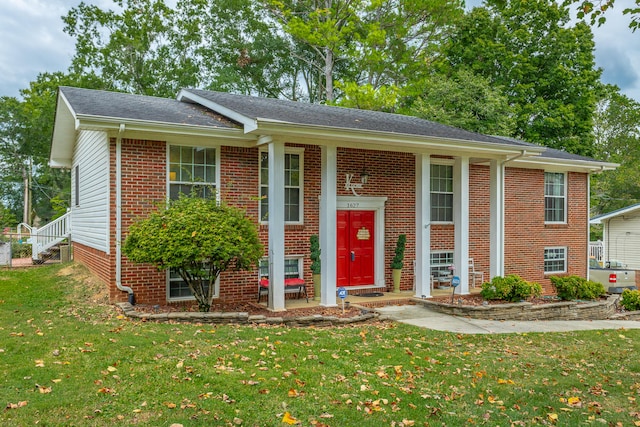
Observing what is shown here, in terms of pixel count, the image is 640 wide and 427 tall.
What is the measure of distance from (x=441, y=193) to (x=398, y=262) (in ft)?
8.38

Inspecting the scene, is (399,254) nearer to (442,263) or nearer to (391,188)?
(391,188)

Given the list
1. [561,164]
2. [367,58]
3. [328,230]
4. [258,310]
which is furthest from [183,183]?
[367,58]

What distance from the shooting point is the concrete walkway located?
9305 millimetres

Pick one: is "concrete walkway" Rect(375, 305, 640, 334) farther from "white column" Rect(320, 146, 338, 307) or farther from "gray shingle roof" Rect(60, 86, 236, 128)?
"gray shingle roof" Rect(60, 86, 236, 128)

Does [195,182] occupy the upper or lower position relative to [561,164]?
lower

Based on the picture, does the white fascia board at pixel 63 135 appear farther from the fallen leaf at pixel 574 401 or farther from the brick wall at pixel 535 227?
the brick wall at pixel 535 227

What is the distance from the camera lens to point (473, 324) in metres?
9.74

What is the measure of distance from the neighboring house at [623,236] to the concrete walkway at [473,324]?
13.4 metres

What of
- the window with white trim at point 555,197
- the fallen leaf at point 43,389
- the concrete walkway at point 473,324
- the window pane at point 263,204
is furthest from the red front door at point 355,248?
the fallen leaf at point 43,389

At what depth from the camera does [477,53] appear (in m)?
29.4

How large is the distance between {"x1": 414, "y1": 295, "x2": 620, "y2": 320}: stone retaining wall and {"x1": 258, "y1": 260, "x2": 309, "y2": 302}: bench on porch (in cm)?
268

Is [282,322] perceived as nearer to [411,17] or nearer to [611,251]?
[611,251]

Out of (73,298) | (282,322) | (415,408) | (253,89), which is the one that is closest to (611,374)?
(415,408)

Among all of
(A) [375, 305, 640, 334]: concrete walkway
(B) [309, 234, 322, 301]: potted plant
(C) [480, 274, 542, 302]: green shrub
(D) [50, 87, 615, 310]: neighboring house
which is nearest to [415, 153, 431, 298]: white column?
(D) [50, 87, 615, 310]: neighboring house
